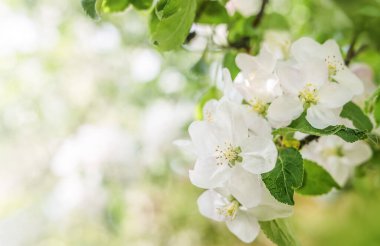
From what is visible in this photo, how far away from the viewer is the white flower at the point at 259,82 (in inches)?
14.9

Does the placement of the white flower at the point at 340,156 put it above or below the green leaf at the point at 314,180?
below

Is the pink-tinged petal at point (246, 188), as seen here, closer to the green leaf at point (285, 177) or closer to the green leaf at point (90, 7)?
the green leaf at point (285, 177)

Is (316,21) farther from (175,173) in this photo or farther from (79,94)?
(79,94)

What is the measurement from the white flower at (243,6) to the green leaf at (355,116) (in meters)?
0.19

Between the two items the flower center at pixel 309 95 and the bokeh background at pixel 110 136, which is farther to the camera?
the bokeh background at pixel 110 136

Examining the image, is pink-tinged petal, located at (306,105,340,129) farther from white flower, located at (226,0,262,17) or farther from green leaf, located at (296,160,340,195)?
white flower, located at (226,0,262,17)

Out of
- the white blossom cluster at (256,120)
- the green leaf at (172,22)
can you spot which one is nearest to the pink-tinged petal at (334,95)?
the white blossom cluster at (256,120)

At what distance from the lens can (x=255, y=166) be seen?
334 mm

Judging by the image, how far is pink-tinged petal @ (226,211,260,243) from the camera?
0.37 m

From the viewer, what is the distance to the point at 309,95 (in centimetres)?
37

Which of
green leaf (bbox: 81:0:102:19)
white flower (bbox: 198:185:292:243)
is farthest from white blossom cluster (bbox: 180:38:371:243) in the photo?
green leaf (bbox: 81:0:102:19)

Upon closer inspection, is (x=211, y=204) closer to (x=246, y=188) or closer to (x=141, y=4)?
(x=246, y=188)

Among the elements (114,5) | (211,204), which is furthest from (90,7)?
(211,204)

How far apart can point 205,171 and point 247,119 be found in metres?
0.04
